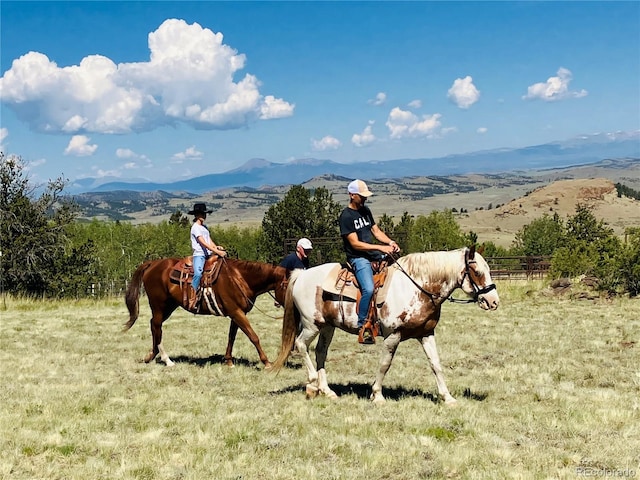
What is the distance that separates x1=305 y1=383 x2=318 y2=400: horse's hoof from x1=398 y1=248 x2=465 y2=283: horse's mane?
2.59 meters

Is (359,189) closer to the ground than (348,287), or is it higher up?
higher up

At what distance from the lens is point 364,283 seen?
931 centimetres

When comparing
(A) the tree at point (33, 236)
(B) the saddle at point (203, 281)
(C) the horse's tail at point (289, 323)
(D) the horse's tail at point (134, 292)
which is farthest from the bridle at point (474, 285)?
(A) the tree at point (33, 236)

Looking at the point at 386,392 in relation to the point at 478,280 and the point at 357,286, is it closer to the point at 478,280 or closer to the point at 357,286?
the point at 357,286

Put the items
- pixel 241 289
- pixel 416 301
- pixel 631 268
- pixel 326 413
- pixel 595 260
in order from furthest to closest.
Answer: pixel 595 260 → pixel 631 268 → pixel 241 289 → pixel 416 301 → pixel 326 413

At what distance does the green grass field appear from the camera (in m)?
6.58

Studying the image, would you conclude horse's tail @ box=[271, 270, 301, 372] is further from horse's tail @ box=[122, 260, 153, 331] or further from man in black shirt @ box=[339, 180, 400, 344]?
horse's tail @ box=[122, 260, 153, 331]

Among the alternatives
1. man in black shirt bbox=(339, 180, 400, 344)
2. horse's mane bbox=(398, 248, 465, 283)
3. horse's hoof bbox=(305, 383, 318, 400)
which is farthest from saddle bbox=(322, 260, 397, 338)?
horse's hoof bbox=(305, 383, 318, 400)

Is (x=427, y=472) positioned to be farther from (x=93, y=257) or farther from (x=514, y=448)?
(x=93, y=257)

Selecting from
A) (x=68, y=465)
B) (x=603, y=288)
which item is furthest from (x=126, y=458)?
(x=603, y=288)

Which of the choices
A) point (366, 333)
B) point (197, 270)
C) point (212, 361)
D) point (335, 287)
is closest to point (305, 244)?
point (197, 270)

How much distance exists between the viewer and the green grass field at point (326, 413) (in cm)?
658

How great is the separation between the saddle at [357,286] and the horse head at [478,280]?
121cm

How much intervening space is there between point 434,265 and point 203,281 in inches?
226
